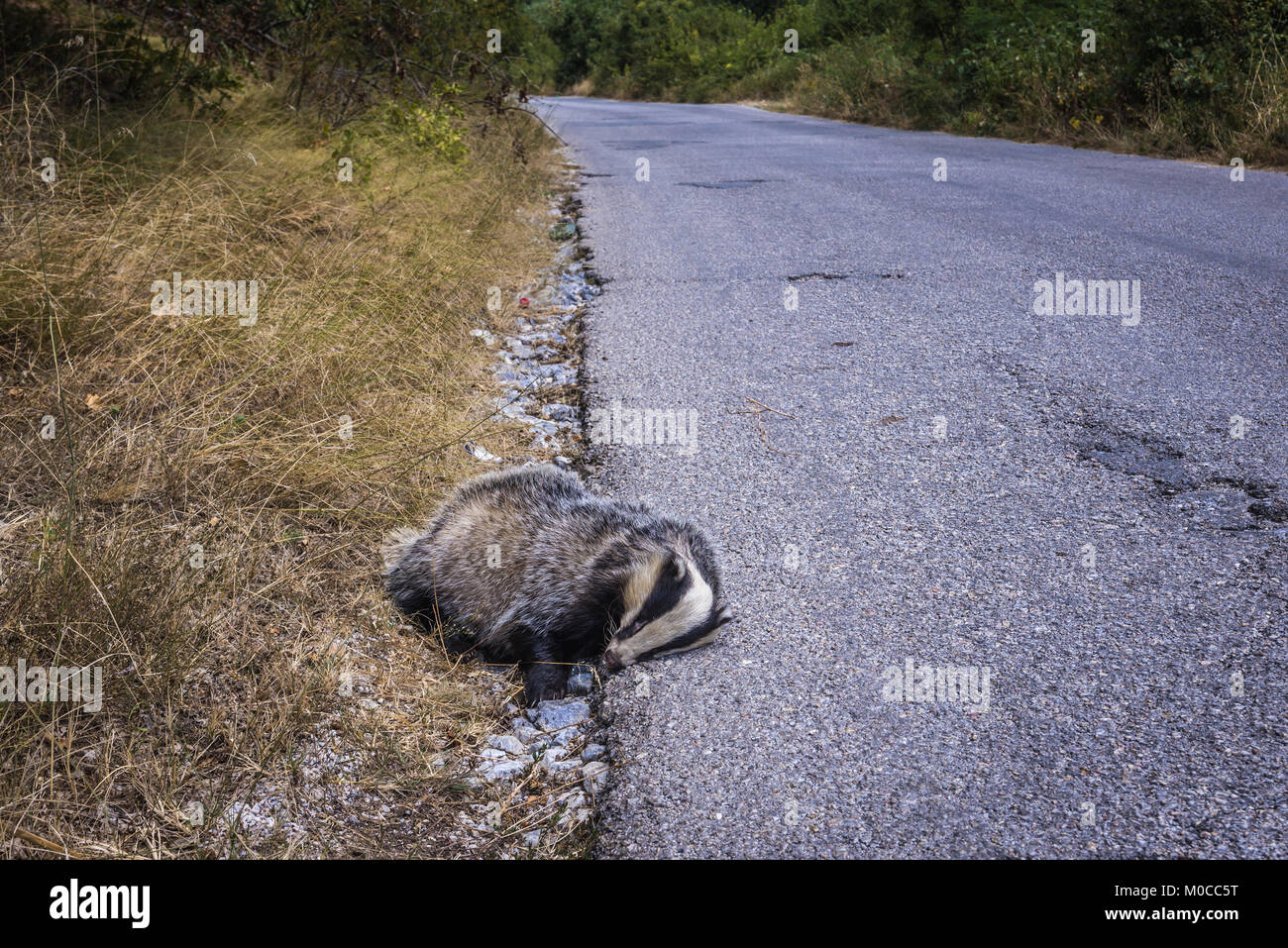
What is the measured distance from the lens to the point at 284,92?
7738 millimetres

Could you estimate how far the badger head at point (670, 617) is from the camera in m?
2.77

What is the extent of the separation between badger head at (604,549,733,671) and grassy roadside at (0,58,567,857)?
44cm

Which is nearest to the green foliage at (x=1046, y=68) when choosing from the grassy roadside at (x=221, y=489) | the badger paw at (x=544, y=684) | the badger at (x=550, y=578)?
the grassy roadside at (x=221, y=489)

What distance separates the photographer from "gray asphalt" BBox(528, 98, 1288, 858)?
6.88ft

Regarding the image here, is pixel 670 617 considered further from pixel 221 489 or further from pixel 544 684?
pixel 221 489

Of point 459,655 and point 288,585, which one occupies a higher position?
point 288,585

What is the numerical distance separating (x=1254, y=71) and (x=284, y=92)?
990cm

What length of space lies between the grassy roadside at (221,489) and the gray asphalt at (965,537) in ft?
A: 2.14

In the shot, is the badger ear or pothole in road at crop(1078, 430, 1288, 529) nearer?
the badger ear

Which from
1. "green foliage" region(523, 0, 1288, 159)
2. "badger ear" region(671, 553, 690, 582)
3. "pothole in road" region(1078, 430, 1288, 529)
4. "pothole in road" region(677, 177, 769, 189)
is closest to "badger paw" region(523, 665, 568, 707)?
"badger ear" region(671, 553, 690, 582)

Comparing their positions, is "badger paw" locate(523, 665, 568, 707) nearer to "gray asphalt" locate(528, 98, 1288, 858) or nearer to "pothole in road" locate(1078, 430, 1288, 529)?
"gray asphalt" locate(528, 98, 1288, 858)

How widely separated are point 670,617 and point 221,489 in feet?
4.85

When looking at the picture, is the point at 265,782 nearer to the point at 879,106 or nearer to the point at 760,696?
the point at 760,696
